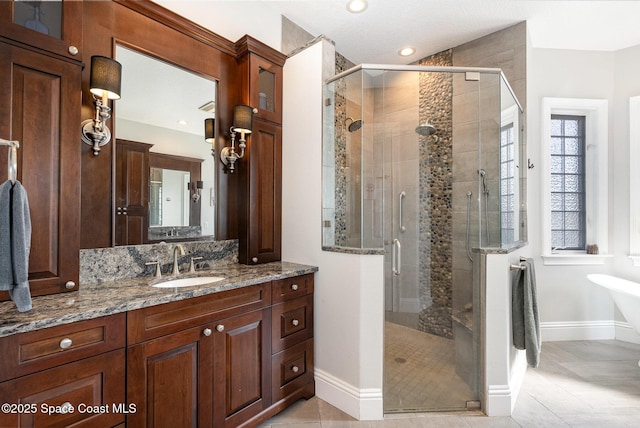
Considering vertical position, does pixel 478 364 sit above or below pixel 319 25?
below

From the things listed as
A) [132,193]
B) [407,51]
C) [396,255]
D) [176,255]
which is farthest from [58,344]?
[407,51]

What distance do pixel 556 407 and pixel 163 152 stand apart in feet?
10.2

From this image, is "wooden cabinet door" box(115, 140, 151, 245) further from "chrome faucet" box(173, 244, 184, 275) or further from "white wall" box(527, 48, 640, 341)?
"white wall" box(527, 48, 640, 341)

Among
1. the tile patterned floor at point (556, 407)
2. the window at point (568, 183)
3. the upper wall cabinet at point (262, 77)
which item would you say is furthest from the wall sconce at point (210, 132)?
the window at point (568, 183)

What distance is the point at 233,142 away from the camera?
2121 millimetres

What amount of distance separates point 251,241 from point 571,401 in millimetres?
2492

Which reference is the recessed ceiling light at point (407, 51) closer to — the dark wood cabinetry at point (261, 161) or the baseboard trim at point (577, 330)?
the dark wood cabinetry at point (261, 161)

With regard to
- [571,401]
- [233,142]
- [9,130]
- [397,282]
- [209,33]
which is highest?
[209,33]

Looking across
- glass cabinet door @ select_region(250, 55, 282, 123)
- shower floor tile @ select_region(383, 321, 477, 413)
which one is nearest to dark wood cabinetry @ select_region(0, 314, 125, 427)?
shower floor tile @ select_region(383, 321, 477, 413)

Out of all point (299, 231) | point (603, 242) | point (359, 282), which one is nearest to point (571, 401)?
point (359, 282)

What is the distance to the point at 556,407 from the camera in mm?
1932

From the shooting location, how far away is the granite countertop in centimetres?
100

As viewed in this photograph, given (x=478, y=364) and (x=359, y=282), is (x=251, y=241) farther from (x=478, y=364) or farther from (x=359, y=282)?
(x=478, y=364)

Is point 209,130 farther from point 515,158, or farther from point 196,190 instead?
point 515,158
